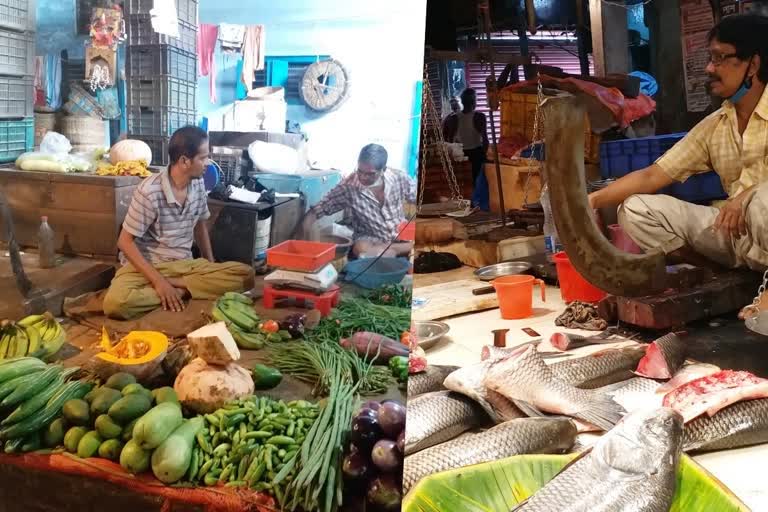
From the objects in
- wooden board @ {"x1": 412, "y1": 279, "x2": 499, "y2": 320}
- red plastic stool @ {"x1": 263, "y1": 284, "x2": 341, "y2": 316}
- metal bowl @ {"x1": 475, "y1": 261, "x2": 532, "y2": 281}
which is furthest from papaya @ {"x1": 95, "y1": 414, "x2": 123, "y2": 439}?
metal bowl @ {"x1": 475, "y1": 261, "x2": 532, "y2": 281}

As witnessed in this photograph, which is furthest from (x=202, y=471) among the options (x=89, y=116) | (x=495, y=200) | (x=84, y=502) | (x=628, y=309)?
(x=495, y=200)

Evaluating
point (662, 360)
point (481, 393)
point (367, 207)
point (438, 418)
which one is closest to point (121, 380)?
point (367, 207)

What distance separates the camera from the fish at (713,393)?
2.00 m

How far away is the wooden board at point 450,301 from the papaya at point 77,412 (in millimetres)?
1841

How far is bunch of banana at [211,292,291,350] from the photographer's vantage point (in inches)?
61.9

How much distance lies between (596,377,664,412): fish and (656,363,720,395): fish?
3 centimetres

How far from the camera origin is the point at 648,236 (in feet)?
9.22

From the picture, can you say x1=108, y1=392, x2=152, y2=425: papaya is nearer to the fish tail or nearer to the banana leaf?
the banana leaf

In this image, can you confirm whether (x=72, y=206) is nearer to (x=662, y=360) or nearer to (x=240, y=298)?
(x=240, y=298)

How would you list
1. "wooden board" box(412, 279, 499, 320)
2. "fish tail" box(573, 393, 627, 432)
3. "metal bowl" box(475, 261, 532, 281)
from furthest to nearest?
"metal bowl" box(475, 261, 532, 281) < "wooden board" box(412, 279, 499, 320) < "fish tail" box(573, 393, 627, 432)

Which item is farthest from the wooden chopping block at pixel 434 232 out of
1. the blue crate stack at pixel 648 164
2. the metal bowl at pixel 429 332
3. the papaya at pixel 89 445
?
the papaya at pixel 89 445

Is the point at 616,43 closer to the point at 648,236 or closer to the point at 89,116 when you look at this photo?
the point at 648,236

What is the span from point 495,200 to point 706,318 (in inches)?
69.0

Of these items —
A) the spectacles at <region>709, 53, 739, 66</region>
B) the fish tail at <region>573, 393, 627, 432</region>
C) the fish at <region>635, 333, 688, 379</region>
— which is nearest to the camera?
the fish tail at <region>573, 393, 627, 432</region>
